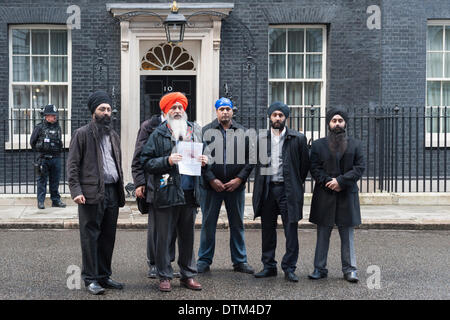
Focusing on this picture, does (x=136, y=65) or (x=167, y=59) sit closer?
(x=136, y=65)

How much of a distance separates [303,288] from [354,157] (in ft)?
4.86

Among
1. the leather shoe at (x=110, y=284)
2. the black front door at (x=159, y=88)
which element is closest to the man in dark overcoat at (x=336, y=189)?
the leather shoe at (x=110, y=284)

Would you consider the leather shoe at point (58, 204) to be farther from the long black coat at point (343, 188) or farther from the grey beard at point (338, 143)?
the grey beard at point (338, 143)

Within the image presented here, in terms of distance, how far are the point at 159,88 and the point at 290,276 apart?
8.23m

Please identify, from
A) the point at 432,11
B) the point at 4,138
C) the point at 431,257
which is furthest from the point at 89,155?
the point at 432,11

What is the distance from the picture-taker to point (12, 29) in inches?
559

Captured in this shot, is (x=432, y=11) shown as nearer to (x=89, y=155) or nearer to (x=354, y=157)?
(x=354, y=157)

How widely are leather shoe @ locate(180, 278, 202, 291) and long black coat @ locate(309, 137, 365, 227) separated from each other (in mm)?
1456

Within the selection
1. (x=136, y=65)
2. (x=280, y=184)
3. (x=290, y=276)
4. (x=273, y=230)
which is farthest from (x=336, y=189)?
(x=136, y=65)

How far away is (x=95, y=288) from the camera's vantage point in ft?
20.6

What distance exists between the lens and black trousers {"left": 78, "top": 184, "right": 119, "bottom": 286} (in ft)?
20.9

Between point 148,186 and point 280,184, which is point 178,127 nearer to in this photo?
point 148,186
